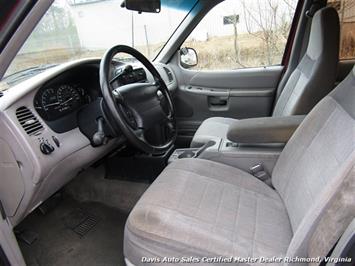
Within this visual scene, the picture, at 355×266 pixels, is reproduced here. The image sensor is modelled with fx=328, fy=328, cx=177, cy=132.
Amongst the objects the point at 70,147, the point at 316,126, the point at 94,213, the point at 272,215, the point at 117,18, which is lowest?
the point at 94,213

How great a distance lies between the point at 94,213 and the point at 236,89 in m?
1.33

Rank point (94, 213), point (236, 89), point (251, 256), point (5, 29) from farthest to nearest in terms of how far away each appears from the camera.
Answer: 1. point (236, 89)
2. point (94, 213)
3. point (251, 256)
4. point (5, 29)

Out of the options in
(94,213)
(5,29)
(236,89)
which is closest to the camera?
(5,29)

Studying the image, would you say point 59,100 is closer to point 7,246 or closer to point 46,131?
point 46,131

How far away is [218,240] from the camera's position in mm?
911

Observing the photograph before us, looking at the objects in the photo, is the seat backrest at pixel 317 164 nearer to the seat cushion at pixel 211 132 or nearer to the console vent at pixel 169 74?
the seat cushion at pixel 211 132

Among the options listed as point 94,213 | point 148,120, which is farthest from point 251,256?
point 94,213

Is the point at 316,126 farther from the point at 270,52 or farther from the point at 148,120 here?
the point at 270,52

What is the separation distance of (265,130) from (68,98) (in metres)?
0.92

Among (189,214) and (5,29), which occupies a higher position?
(5,29)

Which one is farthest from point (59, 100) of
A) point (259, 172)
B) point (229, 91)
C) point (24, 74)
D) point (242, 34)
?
point (242, 34)

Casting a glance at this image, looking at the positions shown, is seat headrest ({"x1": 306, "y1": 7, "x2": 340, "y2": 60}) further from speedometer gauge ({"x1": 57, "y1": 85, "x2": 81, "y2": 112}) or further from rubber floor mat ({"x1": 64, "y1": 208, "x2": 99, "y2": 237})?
rubber floor mat ({"x1": 64, "y1": 208, "x2": 99, "y2": 237})

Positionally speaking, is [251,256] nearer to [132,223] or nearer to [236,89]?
[132,223]

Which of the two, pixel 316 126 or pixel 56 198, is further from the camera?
pixel 56 198
